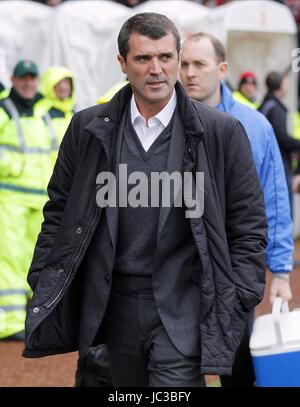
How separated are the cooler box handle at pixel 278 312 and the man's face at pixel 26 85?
4.05 metres

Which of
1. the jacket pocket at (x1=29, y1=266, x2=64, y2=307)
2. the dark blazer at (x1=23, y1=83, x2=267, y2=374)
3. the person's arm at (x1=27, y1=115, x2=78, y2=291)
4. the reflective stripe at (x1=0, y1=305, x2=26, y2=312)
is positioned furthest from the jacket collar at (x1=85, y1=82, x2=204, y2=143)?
the reflective stripe at (x1=0, y1=305, x2=26, y2=312)

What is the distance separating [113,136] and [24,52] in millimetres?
8481

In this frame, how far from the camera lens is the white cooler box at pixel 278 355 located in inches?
147

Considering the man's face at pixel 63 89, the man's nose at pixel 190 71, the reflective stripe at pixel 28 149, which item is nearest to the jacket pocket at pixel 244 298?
the man's nose at pixel 190 71

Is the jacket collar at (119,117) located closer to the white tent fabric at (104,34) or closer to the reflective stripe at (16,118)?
the reflective stripe at (16,118)

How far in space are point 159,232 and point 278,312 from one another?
2.42 feet

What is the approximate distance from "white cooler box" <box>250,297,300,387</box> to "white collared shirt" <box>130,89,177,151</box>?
2.92ft

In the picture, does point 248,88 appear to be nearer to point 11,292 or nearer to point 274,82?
point 274,82

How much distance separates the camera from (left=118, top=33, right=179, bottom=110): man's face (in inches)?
143

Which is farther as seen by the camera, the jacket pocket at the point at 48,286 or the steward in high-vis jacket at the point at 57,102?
the steward in high-vis jacket at the point at 57,102

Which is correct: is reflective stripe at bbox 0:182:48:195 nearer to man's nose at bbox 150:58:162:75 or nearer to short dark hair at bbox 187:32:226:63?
short dark hair at bbox 187:32:226:63

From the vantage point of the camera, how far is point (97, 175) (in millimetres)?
3668

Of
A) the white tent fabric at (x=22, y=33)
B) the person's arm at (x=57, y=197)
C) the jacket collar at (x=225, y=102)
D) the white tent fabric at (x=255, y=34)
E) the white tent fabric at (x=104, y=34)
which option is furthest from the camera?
the white tent fabric at (x=22, y=33)

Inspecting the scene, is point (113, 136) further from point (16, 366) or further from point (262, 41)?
point (262, 41)
